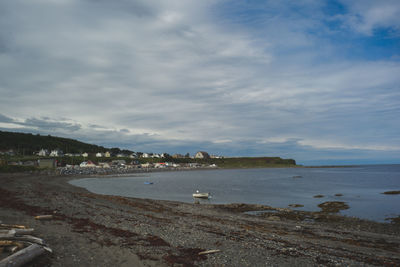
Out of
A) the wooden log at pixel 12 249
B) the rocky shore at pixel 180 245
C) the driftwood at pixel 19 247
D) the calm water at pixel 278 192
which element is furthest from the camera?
the calm water at pixel 278 192

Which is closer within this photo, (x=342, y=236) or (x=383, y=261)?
(x=383, y=261)

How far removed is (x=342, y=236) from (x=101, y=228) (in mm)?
17191

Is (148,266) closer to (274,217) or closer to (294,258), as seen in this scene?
(294,258)

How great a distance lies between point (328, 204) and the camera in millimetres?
38219

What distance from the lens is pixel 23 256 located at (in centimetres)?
892

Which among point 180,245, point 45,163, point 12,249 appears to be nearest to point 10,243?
point 12,249

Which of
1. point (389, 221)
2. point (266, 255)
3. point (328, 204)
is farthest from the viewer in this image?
point (328, 204)

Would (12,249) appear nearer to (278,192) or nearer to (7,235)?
(7,235)

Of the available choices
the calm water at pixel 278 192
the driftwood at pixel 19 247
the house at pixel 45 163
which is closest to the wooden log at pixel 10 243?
the driftwood at pixel 19 247

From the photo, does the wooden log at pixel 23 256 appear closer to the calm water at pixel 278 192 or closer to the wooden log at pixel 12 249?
the wooden log at pixel 12 249

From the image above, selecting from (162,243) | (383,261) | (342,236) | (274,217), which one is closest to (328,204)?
(274,217)

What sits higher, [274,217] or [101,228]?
[101,228]

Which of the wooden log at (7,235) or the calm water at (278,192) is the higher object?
the wooden log at (7,235)

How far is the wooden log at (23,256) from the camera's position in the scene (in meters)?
8.31
